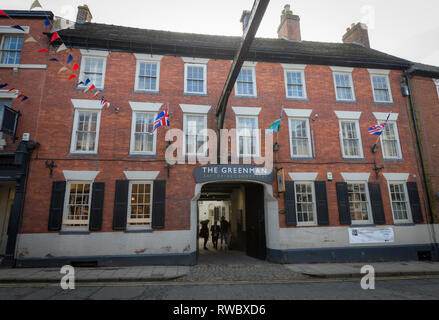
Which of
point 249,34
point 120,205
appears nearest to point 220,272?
point 120,205

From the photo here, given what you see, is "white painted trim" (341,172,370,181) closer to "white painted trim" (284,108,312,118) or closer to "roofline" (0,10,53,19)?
"white painted trim" (284,108,312,118)

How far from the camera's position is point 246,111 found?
35.6ft

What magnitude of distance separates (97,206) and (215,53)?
8826 mm

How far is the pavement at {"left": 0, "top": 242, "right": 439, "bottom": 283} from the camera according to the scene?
727 cm

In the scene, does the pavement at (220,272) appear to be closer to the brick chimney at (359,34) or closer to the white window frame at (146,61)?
the white window frame at (146,61)

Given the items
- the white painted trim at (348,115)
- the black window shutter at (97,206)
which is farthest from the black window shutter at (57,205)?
the white painted trim at (348,115)

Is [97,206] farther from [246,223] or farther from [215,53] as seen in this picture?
[215,53]

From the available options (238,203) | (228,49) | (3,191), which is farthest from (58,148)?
(238,203)

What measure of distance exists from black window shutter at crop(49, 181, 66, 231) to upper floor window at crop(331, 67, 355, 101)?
44.4ft

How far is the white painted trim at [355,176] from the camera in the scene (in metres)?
10.8

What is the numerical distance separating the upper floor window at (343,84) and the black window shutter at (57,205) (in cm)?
1353

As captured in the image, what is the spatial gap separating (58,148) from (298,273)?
10.7 metres

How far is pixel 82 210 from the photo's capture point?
941cm

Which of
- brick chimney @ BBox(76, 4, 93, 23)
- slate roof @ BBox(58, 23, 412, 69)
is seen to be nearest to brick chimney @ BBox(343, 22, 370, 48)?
slate roof @ BBox(58, 23, 412, 69)
